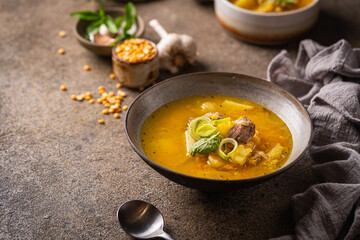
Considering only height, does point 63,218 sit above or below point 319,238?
below

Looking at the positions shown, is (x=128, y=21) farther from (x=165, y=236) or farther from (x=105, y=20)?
(x=165, y=236)

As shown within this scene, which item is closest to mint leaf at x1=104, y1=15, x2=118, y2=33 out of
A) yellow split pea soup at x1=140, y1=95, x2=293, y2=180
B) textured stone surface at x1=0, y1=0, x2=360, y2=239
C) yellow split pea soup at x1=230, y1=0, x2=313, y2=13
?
textured stone surface at x1=0, y1=0, x2=360, y2=239

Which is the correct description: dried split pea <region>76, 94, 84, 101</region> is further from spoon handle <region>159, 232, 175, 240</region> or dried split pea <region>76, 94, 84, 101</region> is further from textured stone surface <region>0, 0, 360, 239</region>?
spoon handle <region>159, 232, 175, 240</region>

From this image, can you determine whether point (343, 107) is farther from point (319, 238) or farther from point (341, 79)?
point (319, 238)

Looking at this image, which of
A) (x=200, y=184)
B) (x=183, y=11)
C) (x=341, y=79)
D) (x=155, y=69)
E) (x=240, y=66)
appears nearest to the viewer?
(x=200, y=184)

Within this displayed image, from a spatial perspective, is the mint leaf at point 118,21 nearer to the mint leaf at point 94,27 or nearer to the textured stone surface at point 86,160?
the mint leaf at point 94,27

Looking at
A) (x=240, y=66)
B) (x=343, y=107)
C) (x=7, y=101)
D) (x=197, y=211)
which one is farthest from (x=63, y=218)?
(x=240, y=66)
